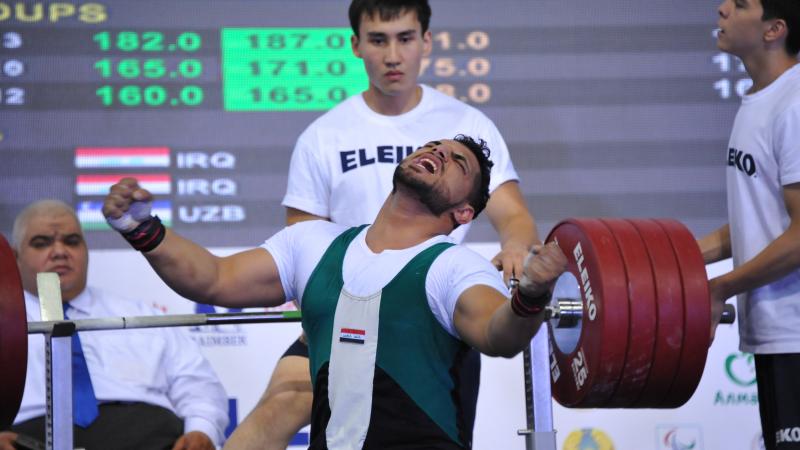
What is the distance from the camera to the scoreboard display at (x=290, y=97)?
14.6 feet

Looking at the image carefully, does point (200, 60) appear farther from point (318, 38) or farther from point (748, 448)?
point (748, 448)

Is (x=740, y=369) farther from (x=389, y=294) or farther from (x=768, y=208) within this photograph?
(x=389, y=294)

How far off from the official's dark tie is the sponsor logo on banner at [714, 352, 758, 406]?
2.41 meters

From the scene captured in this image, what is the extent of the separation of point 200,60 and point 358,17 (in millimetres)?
1292

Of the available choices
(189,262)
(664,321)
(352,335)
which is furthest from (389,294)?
(664,321)

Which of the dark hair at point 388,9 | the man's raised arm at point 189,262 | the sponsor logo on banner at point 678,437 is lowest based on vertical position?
the sponsor logo on banner at point 678,437

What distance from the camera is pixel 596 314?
268cm

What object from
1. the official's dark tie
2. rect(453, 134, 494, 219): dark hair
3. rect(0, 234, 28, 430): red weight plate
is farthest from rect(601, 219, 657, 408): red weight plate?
the official's dark tie

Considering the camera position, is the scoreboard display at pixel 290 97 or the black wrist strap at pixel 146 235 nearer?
the black wrist strap at pixel 146 235

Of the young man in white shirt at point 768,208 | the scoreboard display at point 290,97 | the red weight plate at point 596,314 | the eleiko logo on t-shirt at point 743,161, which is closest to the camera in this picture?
the red weight plate at point 596,314

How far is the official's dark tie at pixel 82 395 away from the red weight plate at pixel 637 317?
5.35ft

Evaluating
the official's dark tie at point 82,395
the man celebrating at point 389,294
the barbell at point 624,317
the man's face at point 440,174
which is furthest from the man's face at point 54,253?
the man's face at point 440,174

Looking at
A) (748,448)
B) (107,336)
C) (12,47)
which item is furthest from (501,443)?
(12,47)

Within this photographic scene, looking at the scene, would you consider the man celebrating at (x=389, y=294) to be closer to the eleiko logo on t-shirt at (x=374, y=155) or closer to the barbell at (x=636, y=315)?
the barbell at (x=636, y=315)
